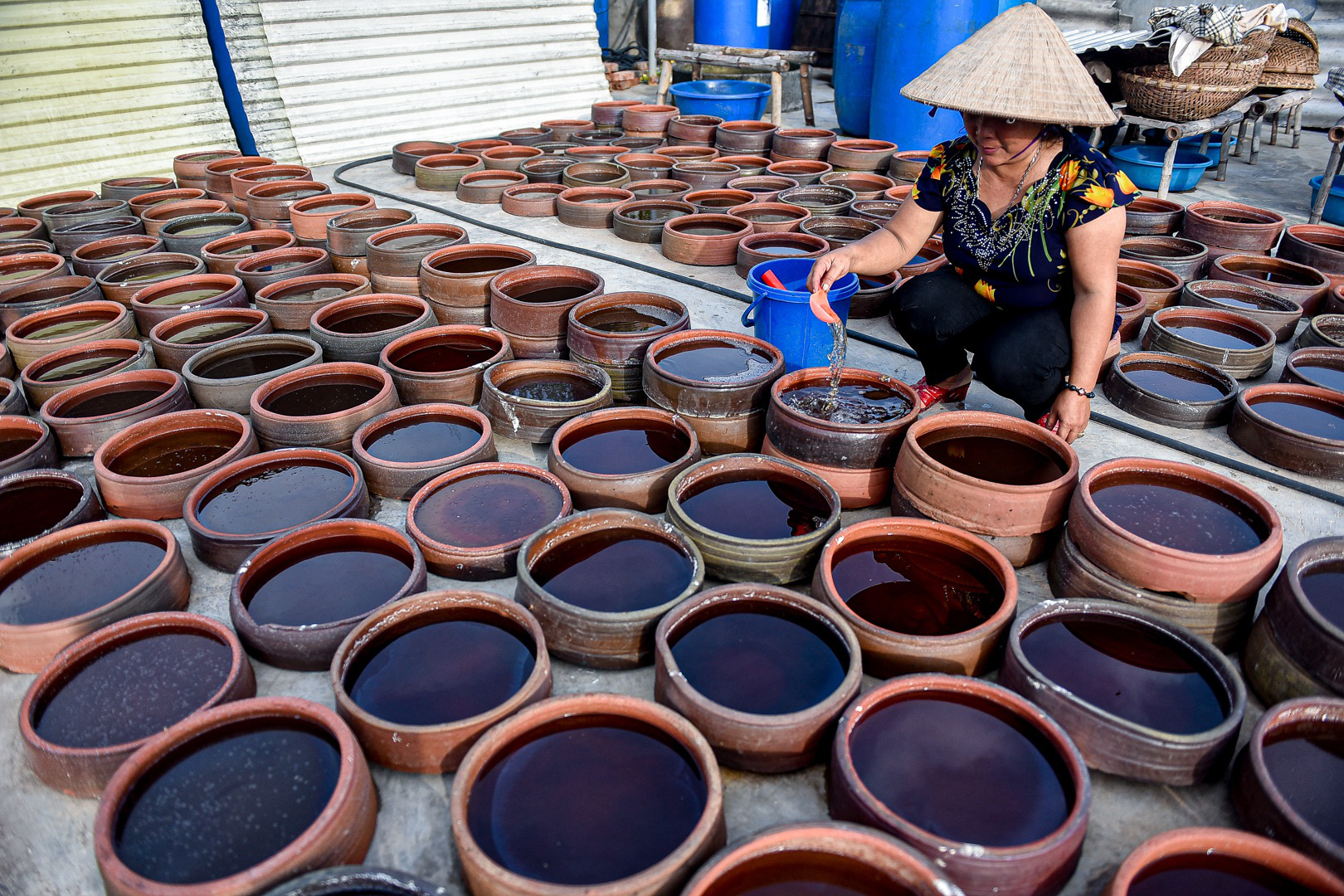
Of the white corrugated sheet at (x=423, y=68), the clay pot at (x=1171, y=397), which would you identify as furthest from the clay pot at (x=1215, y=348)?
the white corrugated sheet at (x=423, y=68)

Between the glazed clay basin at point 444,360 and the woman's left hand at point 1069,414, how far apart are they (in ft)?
6.66

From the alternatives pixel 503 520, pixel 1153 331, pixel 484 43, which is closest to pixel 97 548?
pixel 503 520

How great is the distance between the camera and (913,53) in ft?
20.7

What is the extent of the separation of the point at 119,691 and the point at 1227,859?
7.87 ft

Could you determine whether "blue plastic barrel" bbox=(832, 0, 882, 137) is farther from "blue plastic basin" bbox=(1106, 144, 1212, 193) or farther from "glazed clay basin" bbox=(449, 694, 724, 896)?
"glazed clay basin" bbox=(449, 694, 724, 896)

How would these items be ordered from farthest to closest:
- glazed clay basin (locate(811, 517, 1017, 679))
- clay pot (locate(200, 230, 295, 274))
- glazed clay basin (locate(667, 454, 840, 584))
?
clay pot (locate(200, 230, 295, 274))
glazed clay basin (locate(667, 454, 840, 584))
glazed clay basin (locate(811, 517, 1017, 679))

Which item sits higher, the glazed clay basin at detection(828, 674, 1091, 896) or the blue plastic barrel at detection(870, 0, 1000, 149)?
the blue plastic barrel at detection(870, 0, 1000, 149)

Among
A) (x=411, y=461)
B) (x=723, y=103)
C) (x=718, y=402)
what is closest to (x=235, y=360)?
(x=411, y=461)

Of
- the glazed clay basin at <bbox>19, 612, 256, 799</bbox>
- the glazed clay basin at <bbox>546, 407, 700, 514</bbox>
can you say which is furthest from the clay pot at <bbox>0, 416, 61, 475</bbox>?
the glazed clay basin at <bbox>546, 407, 700, 514</bbox>

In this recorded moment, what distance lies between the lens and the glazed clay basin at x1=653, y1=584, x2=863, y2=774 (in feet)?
5.47

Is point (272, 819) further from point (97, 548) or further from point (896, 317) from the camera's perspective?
point (896, 317)

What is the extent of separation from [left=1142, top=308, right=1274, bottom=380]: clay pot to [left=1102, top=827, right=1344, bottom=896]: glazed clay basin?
7.69ft

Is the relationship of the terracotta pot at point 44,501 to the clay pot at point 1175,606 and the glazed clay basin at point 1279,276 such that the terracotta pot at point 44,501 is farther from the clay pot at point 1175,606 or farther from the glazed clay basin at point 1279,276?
the glazed clay basin at point 1279,276

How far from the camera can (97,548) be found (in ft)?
7.68
